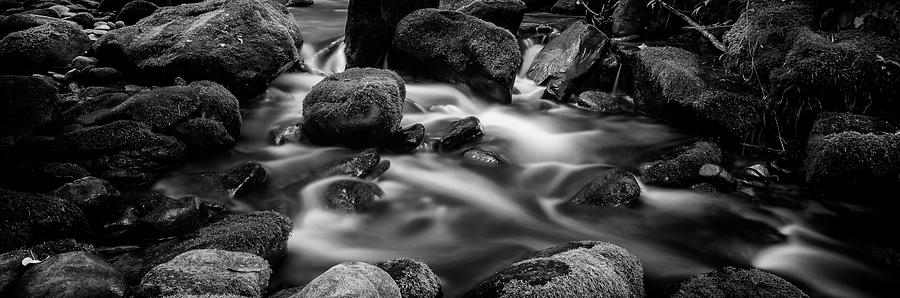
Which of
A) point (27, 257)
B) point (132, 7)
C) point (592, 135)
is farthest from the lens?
point (132, 7)

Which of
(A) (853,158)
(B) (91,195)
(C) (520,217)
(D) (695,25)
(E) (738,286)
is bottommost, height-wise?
(C) (520,217)

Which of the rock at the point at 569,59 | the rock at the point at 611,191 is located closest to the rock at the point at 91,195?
the rock at the point at 611,191

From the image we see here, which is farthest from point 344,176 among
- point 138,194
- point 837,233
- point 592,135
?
point 837,233

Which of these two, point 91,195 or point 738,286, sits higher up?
point 738,286

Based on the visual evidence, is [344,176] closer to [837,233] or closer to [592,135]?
[592,135]

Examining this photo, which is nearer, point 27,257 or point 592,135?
point 27,257

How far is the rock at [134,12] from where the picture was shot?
35.4ft

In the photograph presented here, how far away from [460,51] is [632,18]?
368 cm

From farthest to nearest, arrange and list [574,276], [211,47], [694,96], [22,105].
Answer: [211,47] < [694,96] < [22,105] < [574,276]

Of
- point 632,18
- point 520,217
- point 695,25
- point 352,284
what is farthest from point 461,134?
point 632,18

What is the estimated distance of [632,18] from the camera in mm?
9367

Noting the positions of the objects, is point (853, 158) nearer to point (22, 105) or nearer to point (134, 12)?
point (22, 105)

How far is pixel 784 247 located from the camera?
432cm

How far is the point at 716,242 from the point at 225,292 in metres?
3.77
